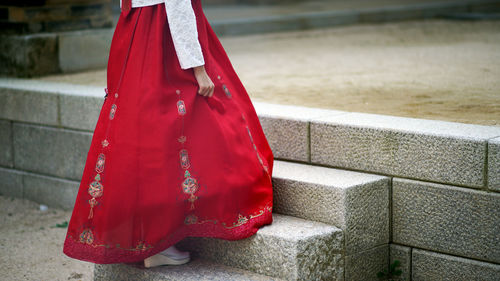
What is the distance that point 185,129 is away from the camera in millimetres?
3469

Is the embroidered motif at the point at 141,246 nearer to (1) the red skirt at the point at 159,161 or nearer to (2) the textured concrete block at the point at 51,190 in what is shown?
(1) the red skirt at the point at 159,161

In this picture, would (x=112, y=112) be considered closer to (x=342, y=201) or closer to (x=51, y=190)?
(x=342, y=201)

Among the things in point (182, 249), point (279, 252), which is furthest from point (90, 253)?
point (279, 252)

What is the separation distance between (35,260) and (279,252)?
193 centimetres

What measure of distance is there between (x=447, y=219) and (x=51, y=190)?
326 cm

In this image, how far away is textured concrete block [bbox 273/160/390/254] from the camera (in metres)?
3.67

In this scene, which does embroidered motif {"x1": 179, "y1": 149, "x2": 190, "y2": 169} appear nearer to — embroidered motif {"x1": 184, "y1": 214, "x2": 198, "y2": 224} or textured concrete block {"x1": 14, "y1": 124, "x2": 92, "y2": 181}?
embroidered motif {"x1": 184, "y1": 214, "x2": 198, "y2": 224}

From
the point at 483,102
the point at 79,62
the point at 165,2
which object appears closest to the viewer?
the point at 165,2

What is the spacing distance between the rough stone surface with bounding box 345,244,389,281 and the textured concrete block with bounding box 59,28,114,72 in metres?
3.86

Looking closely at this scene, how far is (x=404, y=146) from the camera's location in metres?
3.73

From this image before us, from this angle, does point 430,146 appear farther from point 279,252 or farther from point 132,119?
point 132,119

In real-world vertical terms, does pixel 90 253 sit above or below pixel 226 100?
below

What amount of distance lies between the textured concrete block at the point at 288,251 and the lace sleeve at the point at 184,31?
0.90 metres

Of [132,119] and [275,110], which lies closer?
[132,119]
